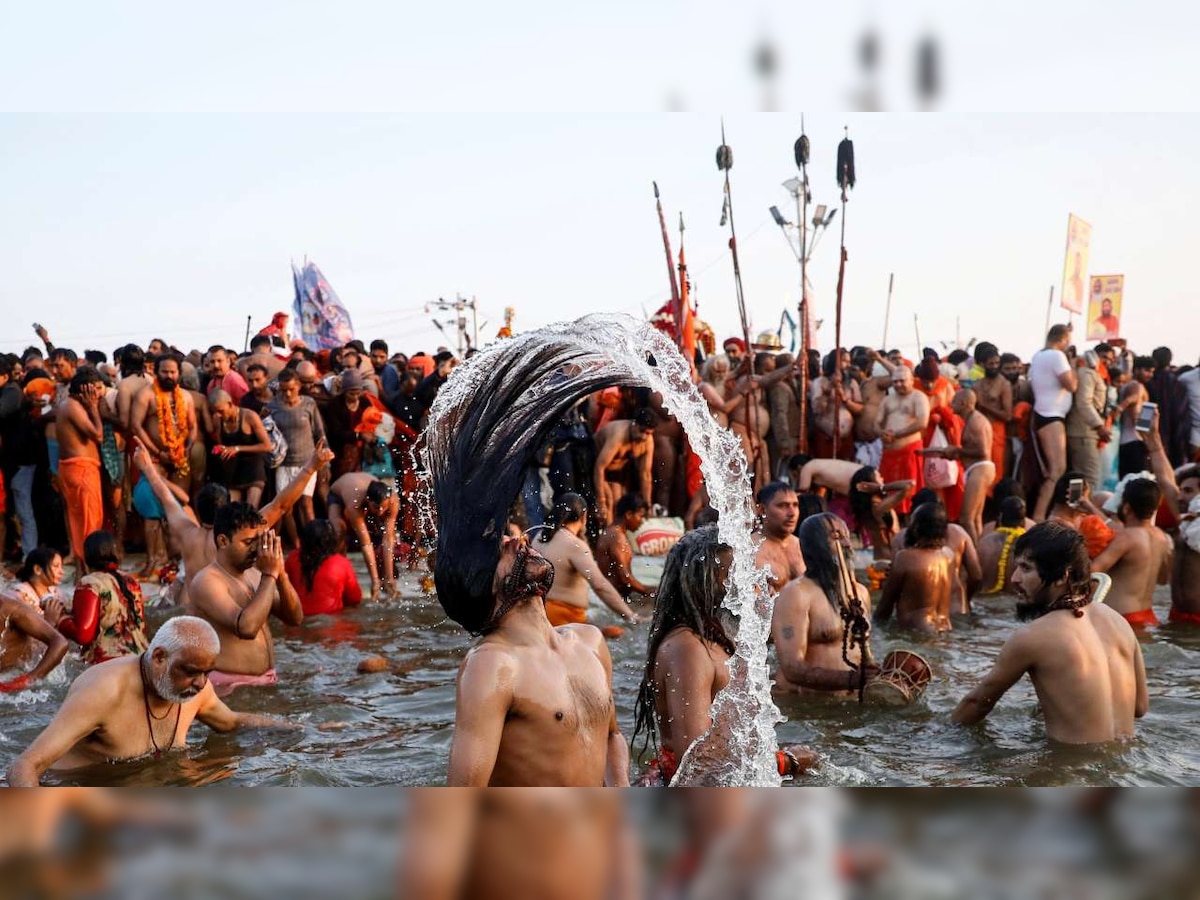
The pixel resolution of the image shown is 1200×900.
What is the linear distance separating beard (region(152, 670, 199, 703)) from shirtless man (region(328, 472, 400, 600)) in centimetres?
469

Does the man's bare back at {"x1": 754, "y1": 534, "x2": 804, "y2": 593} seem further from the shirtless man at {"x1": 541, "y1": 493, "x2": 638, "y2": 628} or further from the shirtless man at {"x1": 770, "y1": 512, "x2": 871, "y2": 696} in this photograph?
the shirtless man at {"x1": 541, "y1": 493, "x2": 638, "y2": 628}

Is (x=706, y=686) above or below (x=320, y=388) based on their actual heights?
below

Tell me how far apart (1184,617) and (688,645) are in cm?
547

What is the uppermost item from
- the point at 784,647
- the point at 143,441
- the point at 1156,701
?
the point at 143,441

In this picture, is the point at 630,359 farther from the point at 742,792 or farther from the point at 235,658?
the point at 742,792

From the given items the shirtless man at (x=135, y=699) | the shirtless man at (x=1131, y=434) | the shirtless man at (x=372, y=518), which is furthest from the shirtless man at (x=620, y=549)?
the shirtless man at (x=1131, y=434)

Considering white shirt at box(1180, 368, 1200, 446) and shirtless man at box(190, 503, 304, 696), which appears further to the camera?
white shirt at box(1180, 368, 1200, 446)

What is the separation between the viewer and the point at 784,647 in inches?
241

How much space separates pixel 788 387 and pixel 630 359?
7.38m

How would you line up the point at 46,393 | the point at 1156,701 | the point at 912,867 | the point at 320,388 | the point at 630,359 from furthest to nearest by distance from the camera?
the point at 320,388
the point at 46,393
the point at 1156,701
the point at 630,359
the point at 912,867

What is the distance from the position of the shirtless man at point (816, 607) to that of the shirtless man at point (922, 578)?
1.67m

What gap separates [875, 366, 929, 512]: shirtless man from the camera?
1115 cm

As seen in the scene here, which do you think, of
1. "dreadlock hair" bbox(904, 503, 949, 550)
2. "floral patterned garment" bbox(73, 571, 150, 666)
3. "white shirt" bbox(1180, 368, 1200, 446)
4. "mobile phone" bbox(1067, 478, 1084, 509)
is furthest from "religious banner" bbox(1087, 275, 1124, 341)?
"floral patterned garment" bbox(73, 571, 150, 666)

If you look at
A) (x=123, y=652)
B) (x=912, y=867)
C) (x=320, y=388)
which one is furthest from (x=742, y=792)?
(x=320, y=388)
